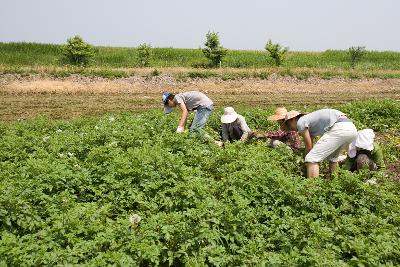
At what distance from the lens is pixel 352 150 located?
6582mm

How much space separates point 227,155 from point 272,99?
1229 cm

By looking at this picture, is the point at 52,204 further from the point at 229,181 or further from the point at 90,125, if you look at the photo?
the point at 90,125

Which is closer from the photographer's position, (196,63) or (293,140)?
(293,140)

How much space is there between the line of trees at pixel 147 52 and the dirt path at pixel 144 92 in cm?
681

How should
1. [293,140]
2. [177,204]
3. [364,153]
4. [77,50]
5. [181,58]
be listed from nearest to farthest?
[177,204] < [364,153] < [293,140] < [77,50] < [181,58]

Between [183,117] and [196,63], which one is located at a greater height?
[196,63]

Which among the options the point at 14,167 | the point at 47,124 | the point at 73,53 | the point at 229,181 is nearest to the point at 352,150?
the point at 229,181

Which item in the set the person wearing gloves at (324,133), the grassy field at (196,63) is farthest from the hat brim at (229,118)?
the grassy field at (196,63)

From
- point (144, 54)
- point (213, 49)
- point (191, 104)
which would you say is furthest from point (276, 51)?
A: point (191, 104)

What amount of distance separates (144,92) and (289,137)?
14181 millimetres

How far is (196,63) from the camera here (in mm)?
32219

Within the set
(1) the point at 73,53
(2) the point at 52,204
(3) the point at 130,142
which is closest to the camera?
(2) the point at 52,204

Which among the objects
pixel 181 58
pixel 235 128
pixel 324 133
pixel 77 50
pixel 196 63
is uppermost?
pixel 77 50

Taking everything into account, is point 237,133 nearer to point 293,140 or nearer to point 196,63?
point 293,140
